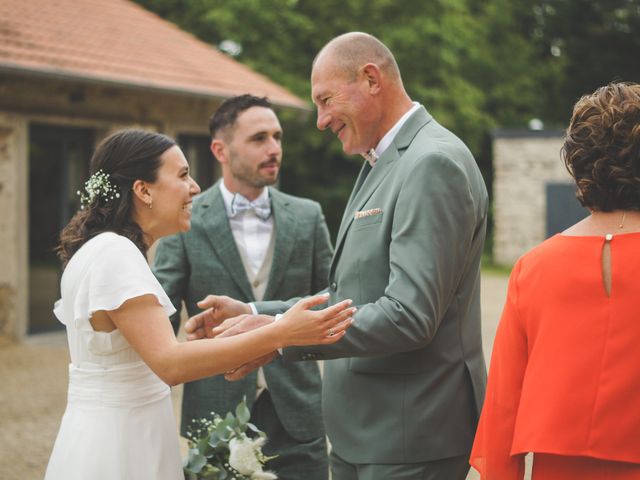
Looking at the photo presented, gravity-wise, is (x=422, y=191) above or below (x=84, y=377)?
above

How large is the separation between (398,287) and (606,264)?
24.1 inches

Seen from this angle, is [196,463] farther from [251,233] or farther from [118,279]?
[251,233]

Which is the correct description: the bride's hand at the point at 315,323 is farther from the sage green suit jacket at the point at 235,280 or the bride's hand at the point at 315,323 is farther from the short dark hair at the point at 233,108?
the short dark hair at the point at 233,108

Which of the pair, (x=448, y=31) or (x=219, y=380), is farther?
(x=448, y=31)

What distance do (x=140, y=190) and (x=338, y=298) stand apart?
773 mm

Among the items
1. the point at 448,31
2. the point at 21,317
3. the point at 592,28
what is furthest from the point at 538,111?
the point at 21,317

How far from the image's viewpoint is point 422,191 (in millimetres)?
2625

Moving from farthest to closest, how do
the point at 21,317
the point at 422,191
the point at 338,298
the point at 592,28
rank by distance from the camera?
1. the point at 592,28
2. the point at 21,317
3. the point at 338,298
4. the point at 422,191

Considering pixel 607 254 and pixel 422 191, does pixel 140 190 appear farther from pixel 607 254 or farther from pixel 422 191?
pixel 607 254

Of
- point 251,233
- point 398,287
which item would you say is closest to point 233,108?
point 251,233

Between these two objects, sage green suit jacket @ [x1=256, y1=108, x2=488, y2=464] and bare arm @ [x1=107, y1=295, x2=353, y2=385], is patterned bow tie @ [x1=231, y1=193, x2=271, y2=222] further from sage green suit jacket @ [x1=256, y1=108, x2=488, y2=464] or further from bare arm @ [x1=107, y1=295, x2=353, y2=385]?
bare arm @ [x1=107, y1=295, x2=353, y2=385]

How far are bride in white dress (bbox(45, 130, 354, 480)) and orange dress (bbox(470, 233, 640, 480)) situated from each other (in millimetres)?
527

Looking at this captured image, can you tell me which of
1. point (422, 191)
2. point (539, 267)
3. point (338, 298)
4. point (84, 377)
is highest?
point (422, 191)

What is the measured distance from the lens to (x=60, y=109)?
1134cm
